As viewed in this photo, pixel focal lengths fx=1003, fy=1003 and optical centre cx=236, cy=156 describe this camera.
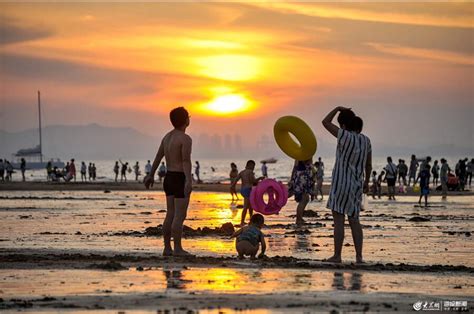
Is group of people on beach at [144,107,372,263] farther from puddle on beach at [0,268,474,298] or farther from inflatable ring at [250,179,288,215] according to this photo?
inflatable ring at [250,179,288,215]

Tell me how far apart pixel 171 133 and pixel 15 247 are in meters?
3.46

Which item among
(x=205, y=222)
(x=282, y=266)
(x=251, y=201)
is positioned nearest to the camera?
(x=282, y=266)

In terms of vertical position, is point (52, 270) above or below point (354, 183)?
below

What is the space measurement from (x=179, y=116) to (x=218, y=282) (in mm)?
3774

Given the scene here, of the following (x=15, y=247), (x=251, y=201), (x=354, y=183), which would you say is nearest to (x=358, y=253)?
(x=354, y=183)

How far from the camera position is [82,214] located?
2845 centimetres

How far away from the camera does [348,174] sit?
13.7 metres

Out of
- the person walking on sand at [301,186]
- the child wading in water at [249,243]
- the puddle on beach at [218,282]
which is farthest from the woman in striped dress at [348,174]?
the person walking on sand at [301,186]

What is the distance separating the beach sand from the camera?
382 inches

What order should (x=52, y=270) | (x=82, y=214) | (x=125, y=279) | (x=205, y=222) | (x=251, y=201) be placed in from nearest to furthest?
1. (x=125, y=279)
2. (x=52, y=270)
3. (x=251, y=201)
4. (x=205, y=222)
5. (x=82, y=214)

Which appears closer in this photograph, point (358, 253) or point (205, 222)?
point (358, 253)

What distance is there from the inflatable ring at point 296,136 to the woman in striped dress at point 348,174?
5.91 m

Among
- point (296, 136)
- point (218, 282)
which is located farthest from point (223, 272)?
point (296, 136)

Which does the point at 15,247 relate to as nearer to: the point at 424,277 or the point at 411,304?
the point at 424,277
